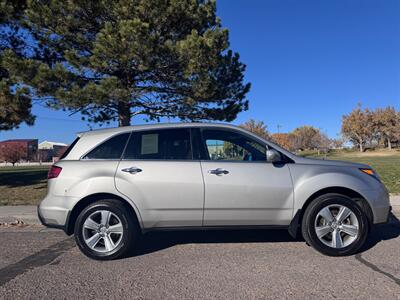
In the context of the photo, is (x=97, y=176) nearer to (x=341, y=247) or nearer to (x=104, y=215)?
(x=104, y=215)

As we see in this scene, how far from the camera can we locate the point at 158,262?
4684mm

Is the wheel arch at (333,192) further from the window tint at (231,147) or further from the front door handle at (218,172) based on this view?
the front door handle at (218,172)

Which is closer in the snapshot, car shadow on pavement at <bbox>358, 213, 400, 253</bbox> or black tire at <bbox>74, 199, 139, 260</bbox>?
black tire at <bbox>74, 199, 139, 260</bbox>

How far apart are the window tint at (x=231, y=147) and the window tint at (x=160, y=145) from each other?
300 millimetres

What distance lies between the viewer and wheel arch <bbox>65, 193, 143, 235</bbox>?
A: 4801 millimetres

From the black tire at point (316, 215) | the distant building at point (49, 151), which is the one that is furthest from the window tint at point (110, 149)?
the distant building at point (49, 151)

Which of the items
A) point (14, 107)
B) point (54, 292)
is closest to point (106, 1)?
point (14, 107)

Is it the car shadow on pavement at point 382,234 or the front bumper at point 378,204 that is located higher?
the front bumper at point 378,204

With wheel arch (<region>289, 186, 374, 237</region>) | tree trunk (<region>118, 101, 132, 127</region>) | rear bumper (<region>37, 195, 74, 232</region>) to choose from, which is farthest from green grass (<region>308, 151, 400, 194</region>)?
rear bumper (<region>37, 195, 74, 232</region>)

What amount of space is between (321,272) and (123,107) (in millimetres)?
10406

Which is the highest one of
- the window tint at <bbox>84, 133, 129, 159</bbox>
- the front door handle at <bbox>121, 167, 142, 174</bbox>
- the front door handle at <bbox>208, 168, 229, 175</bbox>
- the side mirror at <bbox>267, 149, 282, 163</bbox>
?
the window tint at <bbox>84, 133, 129, 159</bbox>

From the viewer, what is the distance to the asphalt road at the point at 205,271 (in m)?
3.68

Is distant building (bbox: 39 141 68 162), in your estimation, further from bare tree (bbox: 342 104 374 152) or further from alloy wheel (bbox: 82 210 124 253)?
alloy wheel (bbox: 82 210 124 253)

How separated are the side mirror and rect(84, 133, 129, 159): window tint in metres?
1.94
